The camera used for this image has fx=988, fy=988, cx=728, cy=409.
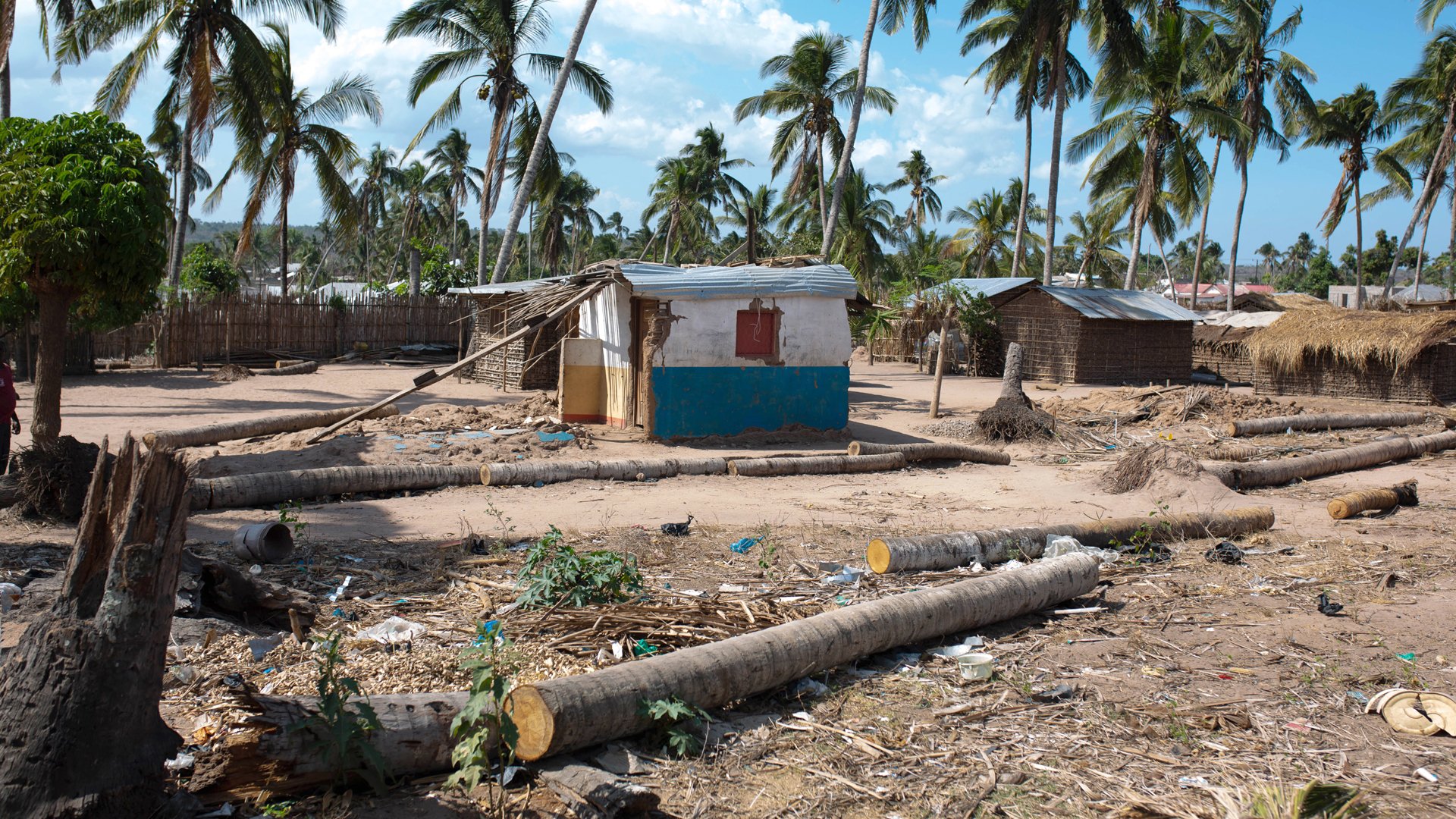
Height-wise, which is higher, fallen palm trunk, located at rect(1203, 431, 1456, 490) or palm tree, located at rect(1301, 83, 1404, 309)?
palm tree, located at rect(1301, 83, 1404, 309)

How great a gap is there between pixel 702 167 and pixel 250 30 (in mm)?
26186

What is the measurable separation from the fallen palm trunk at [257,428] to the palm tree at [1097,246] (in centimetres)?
3463

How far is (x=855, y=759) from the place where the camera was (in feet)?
13.5

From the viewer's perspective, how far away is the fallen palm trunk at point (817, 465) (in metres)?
11.7

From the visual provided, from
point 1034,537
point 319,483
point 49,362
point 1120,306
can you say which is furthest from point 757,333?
point 1120,306

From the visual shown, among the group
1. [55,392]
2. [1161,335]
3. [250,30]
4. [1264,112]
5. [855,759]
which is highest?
[1264,112]

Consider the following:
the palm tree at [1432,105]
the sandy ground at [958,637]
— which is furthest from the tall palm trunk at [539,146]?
the palm tree at [1432,105]

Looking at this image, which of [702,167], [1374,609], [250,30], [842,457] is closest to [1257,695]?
[1374,609]

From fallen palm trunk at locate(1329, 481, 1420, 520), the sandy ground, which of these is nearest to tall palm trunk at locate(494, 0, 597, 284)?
the sandy ground

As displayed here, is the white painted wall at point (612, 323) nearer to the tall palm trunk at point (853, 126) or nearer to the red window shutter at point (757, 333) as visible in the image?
the red window shutter at point (757, 333)

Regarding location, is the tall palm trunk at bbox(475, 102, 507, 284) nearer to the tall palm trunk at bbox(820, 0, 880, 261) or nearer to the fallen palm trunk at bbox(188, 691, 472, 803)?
the tall palm trunk at bbox(820, 0, 880, 261)

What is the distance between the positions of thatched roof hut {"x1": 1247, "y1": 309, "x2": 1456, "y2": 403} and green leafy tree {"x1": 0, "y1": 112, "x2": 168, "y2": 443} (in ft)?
78.7

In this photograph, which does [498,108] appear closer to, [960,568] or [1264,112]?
[960,568]

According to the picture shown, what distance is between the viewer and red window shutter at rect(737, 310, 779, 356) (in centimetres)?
1427
